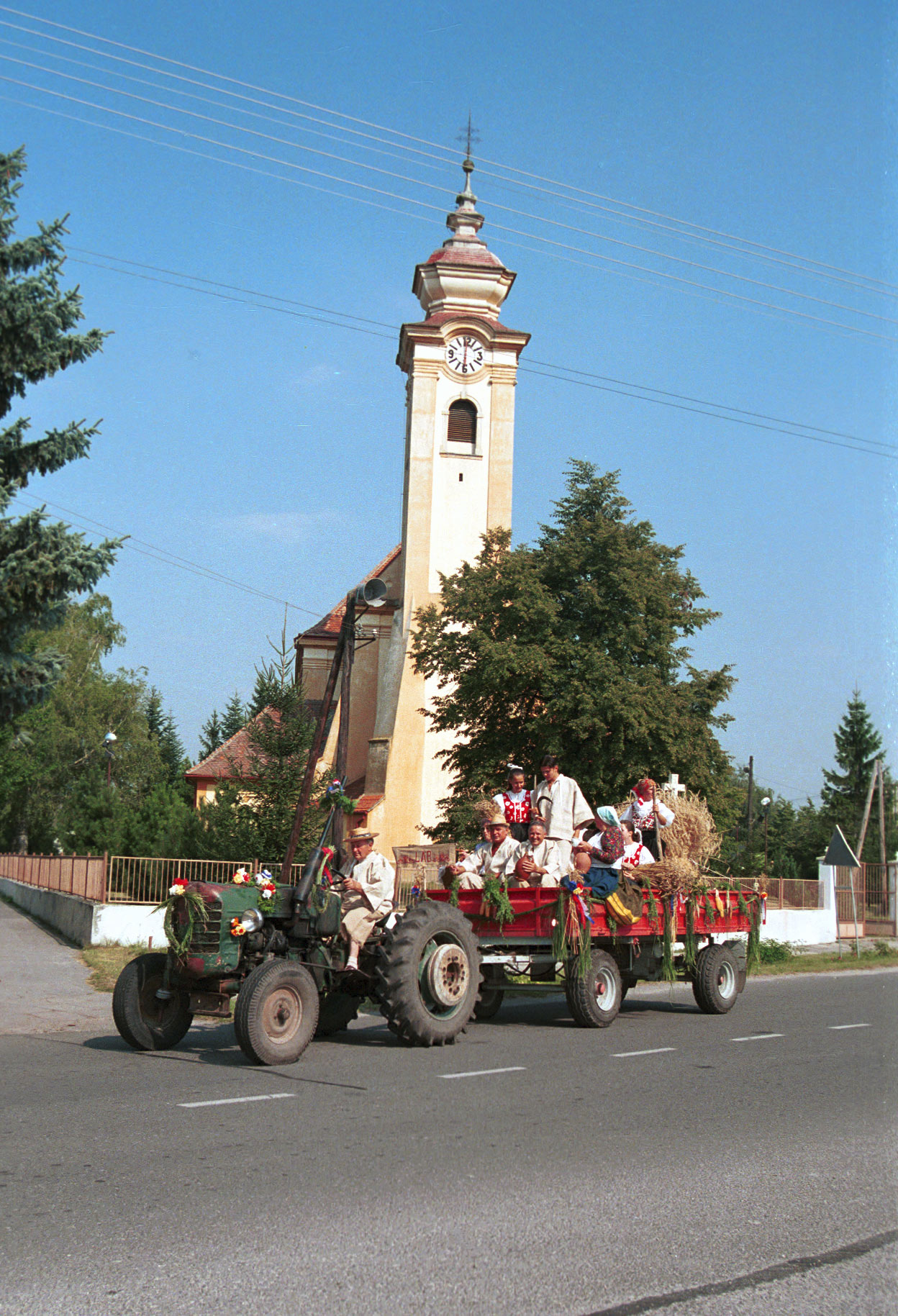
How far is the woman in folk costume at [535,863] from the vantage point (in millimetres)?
12102

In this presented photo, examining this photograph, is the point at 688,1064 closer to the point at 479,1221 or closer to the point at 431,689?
the point at 479,1221

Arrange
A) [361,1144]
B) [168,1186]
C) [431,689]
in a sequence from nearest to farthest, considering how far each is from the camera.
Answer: [168,1186]
[361,1144]
[431,689]

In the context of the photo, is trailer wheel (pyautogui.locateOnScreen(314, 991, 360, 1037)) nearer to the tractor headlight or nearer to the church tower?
the tractor headlight

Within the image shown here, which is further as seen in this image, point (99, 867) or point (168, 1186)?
point (99, 867)

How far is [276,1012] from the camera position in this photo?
9.34m

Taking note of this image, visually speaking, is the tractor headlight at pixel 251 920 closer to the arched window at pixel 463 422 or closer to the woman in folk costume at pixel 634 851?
the woman in folk costume at pixel 634 851

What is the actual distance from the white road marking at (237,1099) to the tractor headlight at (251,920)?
1772 mm

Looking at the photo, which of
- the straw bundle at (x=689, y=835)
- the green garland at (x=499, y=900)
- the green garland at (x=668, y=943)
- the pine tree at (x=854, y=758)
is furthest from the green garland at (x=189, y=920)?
the pine tree at (x=854, y=758)

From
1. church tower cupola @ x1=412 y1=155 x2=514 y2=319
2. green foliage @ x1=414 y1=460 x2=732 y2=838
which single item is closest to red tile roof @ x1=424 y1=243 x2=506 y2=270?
church tower cupola @ x1=412 y1=155 x2=514 y2=319

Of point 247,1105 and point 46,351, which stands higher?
point 46,351

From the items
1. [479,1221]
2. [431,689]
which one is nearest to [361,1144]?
[479,1221]

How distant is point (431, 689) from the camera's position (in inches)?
1644

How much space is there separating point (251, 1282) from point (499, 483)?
40.0 m

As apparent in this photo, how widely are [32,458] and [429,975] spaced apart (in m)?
11.1
